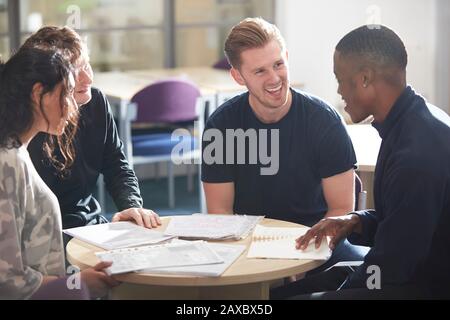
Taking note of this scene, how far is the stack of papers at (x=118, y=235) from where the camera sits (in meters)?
2.28

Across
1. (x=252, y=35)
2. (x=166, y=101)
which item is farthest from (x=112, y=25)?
(x=252, y=35)

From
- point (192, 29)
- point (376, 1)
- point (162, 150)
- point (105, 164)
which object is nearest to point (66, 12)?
point (192, 29)

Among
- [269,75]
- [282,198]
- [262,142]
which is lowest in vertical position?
[282,198]

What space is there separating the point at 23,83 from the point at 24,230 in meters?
0.36

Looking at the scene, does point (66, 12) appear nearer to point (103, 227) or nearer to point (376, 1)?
point (376, 1)

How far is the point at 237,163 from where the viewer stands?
2.78 meters

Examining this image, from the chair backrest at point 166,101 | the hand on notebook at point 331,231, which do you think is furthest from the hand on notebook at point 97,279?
the chair backrest at point 166,101

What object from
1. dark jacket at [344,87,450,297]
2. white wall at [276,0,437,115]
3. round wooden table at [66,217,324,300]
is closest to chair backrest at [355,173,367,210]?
round wooden table at [66,217,324,300]

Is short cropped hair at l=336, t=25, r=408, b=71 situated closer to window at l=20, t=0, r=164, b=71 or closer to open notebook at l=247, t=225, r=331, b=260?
open notebook at l=247, t=225, r=331, b=260

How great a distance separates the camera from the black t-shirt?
106 inches

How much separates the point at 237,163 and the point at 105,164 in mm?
482

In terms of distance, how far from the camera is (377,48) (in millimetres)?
2168

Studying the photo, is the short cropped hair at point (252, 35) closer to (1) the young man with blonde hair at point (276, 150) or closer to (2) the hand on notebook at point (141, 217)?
(1) the young man with blonde hair at point (276, 150)

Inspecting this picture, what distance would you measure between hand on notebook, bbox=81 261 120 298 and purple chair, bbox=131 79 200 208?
9.01 feet
